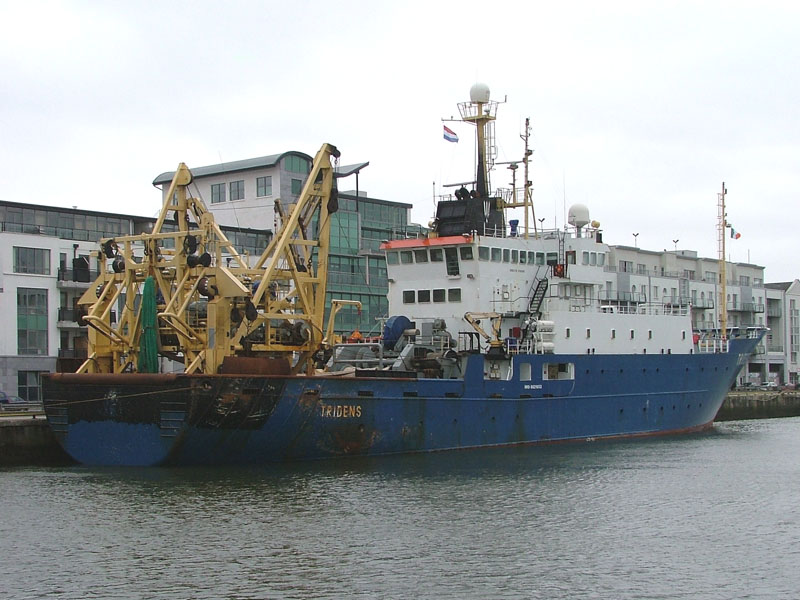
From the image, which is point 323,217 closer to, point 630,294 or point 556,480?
point 556,480

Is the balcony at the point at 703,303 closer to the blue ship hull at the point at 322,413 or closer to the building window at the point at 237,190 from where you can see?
the building window at the point at 237,190

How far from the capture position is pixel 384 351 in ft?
112

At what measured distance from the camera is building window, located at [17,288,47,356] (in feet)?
143

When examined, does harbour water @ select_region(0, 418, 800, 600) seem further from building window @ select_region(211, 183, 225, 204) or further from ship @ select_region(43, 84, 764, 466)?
Result: building window @ select_region(211, 183, 225, 204)

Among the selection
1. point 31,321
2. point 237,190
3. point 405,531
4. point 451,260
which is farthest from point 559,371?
point 237,190

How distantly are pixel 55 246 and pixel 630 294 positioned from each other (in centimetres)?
3595

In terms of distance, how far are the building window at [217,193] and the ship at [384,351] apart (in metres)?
20.6

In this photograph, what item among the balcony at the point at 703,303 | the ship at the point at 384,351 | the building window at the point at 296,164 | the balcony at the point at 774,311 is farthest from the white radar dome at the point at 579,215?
the balcony at the point at 774,311

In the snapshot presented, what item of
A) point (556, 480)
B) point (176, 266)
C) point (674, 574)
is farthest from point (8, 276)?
point (674, 574)

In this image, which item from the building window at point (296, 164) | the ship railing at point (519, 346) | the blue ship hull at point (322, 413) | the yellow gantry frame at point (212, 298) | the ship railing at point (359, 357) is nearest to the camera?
the blue ship hull at point (322, 413)

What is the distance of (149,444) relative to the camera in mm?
27516

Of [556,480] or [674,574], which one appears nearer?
[674,574]

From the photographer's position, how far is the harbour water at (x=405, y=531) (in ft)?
56.4

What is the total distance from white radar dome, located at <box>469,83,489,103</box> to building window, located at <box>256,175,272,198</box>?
18.2m
